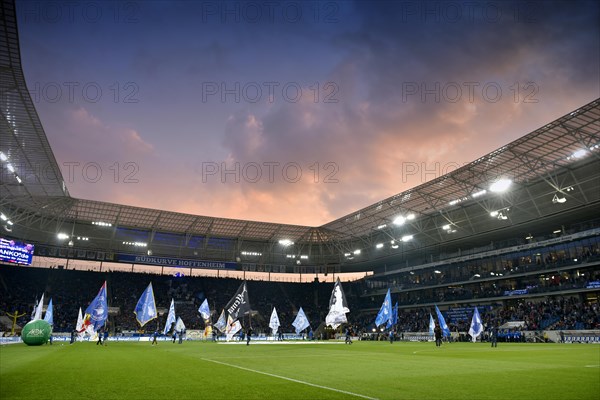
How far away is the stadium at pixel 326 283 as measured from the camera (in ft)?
40.5

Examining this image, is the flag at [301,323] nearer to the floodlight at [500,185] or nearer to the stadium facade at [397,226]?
the stadium facade at [397,226]

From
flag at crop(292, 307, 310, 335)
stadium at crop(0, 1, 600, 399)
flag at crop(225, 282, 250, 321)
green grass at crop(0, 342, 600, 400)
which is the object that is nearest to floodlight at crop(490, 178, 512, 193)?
stadium at crop(0, 1, 600, 399)

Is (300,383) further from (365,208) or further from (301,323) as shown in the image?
(365,208)

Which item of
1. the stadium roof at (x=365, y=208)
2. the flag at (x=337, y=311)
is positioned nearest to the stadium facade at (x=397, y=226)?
the stadium roof at (x=365, y=208)

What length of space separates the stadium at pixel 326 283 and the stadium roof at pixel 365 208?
24 centimetres

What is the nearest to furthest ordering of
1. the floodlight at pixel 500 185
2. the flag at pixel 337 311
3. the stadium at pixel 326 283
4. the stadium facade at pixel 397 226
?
the stadium at pixel 326 283, the flag at pixel 337 311, the stadium facade at pixel 397 226, the floodlight at pixel 500 185

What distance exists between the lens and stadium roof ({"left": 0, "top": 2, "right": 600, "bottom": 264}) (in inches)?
1425

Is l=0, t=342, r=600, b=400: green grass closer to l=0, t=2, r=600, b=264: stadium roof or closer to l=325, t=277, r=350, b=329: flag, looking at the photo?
l=325, t=277, r=350, b=329: flag

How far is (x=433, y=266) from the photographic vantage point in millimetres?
72125

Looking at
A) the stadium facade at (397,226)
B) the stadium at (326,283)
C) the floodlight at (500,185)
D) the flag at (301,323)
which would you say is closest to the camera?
the stadium at (326,283)

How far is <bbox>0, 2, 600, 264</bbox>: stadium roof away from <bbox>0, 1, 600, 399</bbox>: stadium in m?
0.24

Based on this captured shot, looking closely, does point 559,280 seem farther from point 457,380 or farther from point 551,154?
point 457,380

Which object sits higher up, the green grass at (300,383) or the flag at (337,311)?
the flag at (337,311)

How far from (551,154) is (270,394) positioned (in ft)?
148
